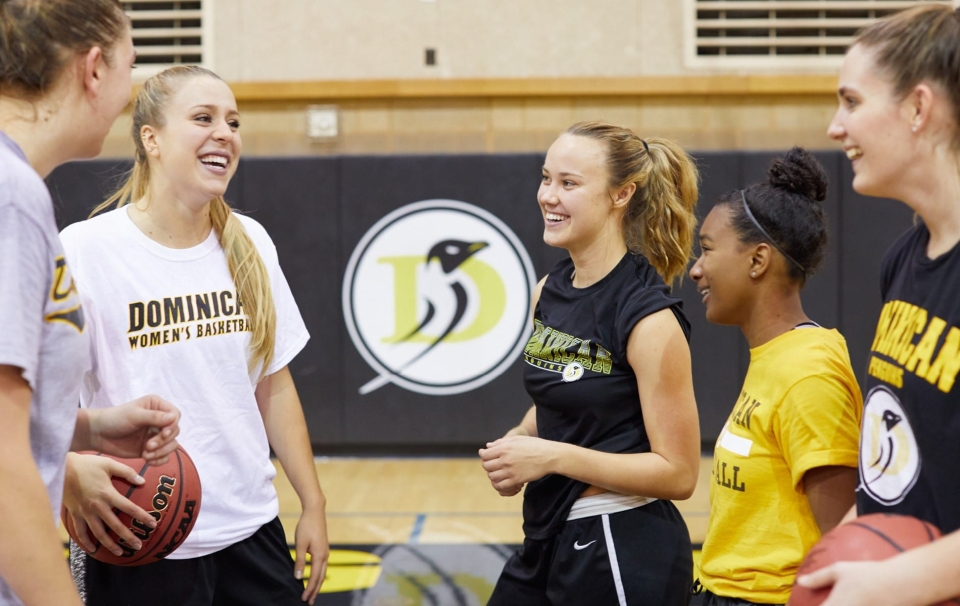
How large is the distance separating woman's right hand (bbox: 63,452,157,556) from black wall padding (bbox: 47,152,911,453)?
160 inches

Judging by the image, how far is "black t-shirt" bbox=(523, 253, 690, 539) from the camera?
1946 mm

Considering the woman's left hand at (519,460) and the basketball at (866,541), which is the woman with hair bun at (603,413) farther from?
the basketball at (866,541)

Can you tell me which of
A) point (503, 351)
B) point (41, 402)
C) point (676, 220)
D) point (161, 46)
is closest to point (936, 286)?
point (676, 220)

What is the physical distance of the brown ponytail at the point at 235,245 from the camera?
2.10m

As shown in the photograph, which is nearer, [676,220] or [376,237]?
[676,220]

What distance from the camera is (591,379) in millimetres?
1957

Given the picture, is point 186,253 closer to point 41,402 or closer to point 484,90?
point 41,402

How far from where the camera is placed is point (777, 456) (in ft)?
6.07

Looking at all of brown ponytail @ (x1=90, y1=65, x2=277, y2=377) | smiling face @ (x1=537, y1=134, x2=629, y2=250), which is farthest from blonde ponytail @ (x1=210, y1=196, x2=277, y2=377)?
smiling face @ (x1=537, y1=134, x2=629, y2=250)

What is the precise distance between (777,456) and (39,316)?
1413 mm

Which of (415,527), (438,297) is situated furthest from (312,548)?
(438,297)

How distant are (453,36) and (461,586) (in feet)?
13.1

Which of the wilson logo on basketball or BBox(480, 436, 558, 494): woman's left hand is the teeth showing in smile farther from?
BBox(480, 436, 558, 494): woman's left hand

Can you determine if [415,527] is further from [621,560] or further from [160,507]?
[160,507]
